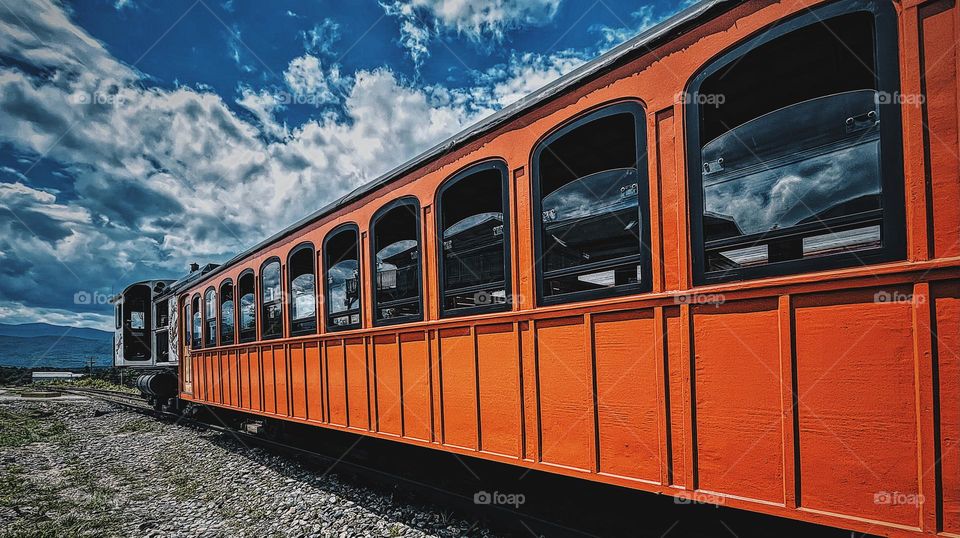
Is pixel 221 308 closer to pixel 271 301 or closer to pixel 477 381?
pixel 271 301

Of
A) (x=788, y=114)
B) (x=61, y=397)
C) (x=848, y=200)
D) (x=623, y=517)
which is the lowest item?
(x=61, y=397)

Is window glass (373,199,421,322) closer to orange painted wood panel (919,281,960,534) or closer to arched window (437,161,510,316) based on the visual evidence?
arched window (437,161,510,316)

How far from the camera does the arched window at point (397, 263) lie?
494 cm

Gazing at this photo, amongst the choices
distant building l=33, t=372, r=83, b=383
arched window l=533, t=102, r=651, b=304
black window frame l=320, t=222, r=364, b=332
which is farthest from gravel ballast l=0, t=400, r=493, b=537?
distant building l=33, t=372, r=83, b=383

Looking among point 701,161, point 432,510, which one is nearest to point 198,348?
point 432,510

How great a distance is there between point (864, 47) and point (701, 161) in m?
0.91

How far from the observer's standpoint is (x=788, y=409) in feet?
8.12

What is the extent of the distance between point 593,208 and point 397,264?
250 centimetres

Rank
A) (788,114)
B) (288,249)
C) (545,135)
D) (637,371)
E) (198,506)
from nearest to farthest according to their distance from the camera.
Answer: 1. (788,114)
2. (637,371)
3. (545,135)
4. (198,506)
5. (288,249)

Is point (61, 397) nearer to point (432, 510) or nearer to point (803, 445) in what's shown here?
point (432, 510)

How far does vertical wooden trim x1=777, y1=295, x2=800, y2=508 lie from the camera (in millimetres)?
2463

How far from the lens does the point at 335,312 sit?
6191mm

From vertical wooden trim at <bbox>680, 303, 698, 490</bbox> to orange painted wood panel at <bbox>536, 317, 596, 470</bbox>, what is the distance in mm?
628

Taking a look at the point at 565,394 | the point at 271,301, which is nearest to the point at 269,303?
the point at 271,301
